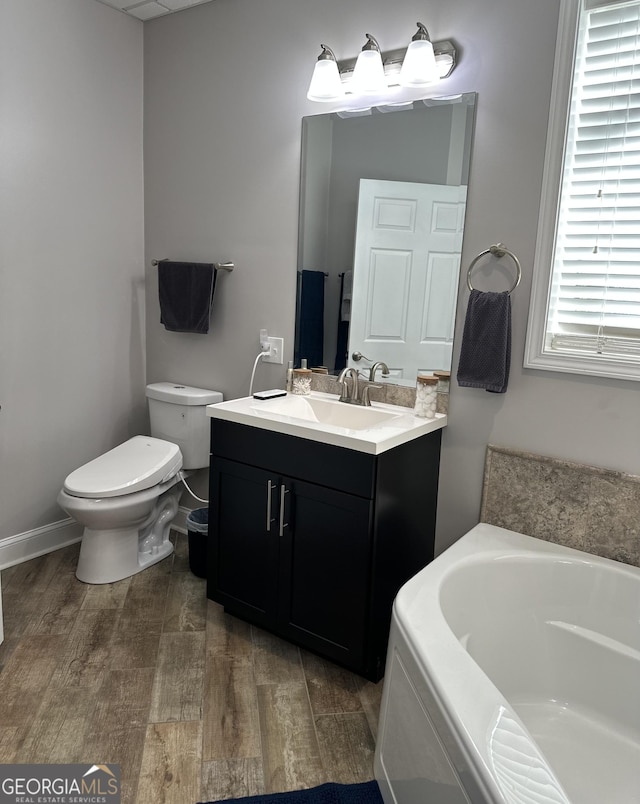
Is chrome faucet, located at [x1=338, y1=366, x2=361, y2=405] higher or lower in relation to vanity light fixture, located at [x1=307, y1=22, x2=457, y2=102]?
lower

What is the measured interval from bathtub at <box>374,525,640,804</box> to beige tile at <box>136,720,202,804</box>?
506mm

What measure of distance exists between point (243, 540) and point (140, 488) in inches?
22.6

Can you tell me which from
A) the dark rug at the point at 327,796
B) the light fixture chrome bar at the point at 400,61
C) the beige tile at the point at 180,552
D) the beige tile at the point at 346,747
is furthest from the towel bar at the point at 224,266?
the dark rug at the point at 327,796

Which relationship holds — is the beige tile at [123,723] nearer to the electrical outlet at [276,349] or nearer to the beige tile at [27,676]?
the beige tile at [27,676]

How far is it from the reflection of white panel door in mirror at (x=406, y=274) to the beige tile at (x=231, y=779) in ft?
4.50

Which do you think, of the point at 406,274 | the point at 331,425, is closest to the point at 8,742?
the point at 331,425

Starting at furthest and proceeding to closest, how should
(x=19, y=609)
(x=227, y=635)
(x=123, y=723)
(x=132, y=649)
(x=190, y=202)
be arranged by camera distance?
1. (x=190, y=202)
2. (x=19, y=609)
3. (x=227, y=635)
4. (x=132, y=649)
5. (x=123, y=723)

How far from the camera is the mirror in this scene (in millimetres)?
2168

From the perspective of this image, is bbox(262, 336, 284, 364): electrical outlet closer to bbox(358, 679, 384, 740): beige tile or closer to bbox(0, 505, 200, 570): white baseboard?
bbox(0, 505, 200, 570): white baseboard

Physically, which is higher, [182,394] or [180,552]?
[182,394]

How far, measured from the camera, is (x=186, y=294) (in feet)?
9.51

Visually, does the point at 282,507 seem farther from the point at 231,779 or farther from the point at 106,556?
the point at 106,556

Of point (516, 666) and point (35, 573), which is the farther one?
point (35, 573)

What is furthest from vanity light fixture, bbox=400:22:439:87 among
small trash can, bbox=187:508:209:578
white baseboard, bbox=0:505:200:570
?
white baseboard, bbox=0:505:200:570
